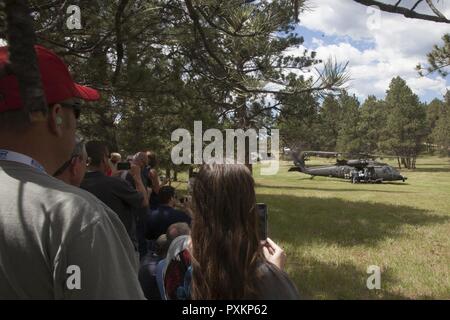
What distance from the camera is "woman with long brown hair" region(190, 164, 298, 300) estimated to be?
6.06 feet

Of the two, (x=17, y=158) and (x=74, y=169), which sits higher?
(x=17, y=158)

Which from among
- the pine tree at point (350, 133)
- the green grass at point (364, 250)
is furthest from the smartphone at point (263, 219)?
the pine tree at point (350, 133)

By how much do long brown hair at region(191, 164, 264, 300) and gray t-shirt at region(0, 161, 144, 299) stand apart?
870 mm

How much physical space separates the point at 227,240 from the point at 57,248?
3.32ft

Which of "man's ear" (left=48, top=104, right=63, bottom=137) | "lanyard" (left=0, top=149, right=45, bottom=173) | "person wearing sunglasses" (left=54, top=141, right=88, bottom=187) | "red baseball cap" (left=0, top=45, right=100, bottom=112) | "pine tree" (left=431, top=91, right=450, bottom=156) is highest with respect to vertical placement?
"pine tree" (left=431, top=91, right=450, bottom=156)

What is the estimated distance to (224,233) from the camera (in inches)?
76.4

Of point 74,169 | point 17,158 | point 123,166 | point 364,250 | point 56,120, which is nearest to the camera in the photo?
point 17,158

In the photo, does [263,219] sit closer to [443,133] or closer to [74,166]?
[74,166]

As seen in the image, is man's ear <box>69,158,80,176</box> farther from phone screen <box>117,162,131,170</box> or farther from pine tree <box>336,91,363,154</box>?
pine tree <box>336,91,363,154</box>

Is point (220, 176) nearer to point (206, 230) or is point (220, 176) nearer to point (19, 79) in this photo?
point (206, 230)

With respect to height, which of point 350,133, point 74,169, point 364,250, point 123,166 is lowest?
point 364,250

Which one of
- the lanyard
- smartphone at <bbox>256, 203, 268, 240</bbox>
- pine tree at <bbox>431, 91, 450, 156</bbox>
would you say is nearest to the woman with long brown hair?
smartphone at <bbox>256, 203, 268, 240</bbox>

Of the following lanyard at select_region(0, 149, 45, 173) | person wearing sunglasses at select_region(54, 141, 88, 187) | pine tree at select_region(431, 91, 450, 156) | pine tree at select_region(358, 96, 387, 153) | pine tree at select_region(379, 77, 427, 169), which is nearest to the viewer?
lanyard at select_region(0, 149, 45, 173)

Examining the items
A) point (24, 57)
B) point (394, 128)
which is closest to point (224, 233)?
point (24, 57)
